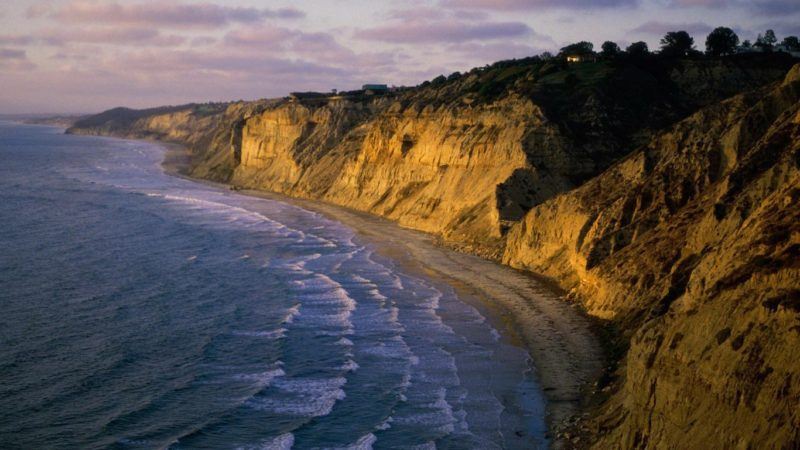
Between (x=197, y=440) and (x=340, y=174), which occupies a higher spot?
(x=340, y=174)

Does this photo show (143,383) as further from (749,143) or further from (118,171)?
(118,171)

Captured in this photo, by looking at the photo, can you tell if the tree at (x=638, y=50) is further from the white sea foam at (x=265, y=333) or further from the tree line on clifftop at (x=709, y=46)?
the white sea foam at (x=265, y=333)

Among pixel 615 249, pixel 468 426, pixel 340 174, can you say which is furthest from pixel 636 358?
pixel 340 174

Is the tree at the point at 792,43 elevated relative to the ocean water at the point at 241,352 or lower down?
elevated

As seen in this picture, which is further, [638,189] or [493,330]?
[638,189]

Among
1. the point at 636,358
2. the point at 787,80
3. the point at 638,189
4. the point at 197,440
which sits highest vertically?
the point at 787,80

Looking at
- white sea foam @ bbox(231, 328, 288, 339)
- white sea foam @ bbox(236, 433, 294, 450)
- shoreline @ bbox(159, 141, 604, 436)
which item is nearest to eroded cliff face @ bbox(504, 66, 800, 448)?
shoreline @ bbox(159, 141, 604, 436)

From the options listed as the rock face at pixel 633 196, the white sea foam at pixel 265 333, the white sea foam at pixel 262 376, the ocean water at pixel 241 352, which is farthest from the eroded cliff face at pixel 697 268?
the white sea foam at pixel 265 333
